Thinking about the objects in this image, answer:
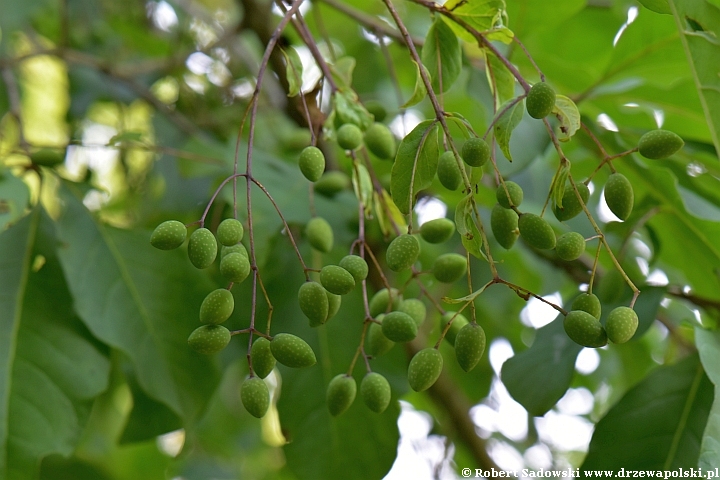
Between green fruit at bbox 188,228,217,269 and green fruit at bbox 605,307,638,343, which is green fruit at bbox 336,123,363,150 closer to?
green fruit at bbox 188,228,217,269

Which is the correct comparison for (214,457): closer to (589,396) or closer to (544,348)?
(589,396)

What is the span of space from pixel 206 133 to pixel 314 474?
927mm

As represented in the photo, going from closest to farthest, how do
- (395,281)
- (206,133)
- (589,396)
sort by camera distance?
(395,281) < (206,133) < (589,396)

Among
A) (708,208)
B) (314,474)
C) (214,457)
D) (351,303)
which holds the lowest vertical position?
(214,457)

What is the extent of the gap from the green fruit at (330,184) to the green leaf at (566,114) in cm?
45

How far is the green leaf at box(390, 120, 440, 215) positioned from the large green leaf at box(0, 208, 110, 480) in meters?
0.56

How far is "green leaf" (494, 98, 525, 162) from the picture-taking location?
0.64m

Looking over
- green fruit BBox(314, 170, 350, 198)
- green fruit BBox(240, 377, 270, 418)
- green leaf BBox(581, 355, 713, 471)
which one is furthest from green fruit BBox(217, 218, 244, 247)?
green leaf BBox(581, 355, 713, 471)

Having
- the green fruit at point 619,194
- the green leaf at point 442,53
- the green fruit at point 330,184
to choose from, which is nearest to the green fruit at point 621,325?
the green fruit at point 619,194

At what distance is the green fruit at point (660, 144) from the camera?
2.17ft

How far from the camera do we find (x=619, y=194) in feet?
2.19

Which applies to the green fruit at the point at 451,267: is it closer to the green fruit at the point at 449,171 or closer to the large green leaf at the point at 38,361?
the green fruit at the point at 449,171

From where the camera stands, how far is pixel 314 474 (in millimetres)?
1009

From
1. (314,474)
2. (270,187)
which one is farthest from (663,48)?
(314,474)
